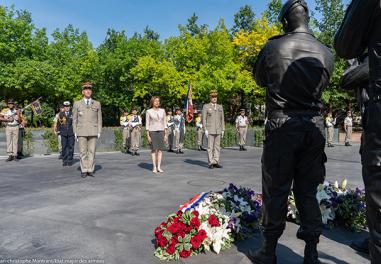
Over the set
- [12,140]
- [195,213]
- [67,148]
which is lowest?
[195,213]

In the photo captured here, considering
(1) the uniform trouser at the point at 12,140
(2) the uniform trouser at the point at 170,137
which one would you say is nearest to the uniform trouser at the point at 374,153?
(1) the uniform trouser at the point at 12,140

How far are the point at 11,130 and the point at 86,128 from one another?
549cm

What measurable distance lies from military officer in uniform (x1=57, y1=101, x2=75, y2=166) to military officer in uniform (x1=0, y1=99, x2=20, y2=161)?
5.58ft

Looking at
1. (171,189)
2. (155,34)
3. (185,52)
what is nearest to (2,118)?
(171,189)

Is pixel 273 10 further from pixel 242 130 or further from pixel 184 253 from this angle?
pixel 184 253

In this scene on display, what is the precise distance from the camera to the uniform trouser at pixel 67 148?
11.7m

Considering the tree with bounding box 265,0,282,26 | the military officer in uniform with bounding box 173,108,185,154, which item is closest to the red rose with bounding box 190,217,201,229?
the military officer in uniform with bounding box 173,108,185,154

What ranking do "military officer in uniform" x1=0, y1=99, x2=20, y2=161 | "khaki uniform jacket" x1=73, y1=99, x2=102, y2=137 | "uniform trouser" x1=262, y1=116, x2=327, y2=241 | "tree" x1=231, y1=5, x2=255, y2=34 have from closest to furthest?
"uniform trouser" x1=262, y1=116, x2=327, y2=241 → "khaki uniform jacket" x1=73, y1=99, x2=102, y2=137 → "military officer in uniform" x1=0, y1=99, x2=20, y2=161 → "tree" x1=231, y1=5, x2=255, y2=34

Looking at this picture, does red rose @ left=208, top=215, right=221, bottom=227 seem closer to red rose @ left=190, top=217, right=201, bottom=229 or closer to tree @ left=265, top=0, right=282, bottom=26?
red rose @ left=190, top=217, right=201, bottom=229

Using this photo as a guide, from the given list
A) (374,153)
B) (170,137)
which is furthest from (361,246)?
(170,137)

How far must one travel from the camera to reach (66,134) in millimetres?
12211

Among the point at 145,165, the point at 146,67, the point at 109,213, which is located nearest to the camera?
the point at 109,213

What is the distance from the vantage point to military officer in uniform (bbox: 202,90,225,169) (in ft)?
36.2

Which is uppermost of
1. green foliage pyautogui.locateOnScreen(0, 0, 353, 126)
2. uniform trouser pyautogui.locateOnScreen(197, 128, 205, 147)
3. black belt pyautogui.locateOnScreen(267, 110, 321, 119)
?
green foliage pyautogui.locateOnScreen(0, 0, 353, 126)
